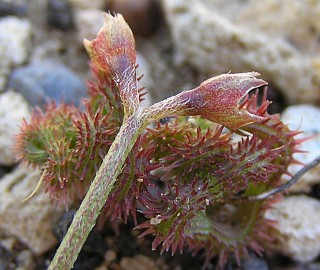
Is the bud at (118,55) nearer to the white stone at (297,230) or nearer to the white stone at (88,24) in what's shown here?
the white stone at (297,230)

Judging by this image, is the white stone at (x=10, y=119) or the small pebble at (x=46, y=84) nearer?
the white stone at (x=10, y=119)

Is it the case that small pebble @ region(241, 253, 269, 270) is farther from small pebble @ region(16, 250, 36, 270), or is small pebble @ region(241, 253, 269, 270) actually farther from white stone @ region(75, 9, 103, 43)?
white stone @ region(75, 9, 103, 43)

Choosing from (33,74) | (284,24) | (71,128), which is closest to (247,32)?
(284,24)

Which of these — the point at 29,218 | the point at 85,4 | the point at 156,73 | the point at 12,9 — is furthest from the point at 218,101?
the point at 12,9

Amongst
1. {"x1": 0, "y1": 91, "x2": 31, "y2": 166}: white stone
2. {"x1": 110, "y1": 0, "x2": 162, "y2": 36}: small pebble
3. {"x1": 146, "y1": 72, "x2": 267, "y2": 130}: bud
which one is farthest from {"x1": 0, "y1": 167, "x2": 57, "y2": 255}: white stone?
{"x1": 110, "y1": 0, "x2": 162, "y2": 36}: small pebble

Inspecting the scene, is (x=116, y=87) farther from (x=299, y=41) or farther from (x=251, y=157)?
(x=299, y=41)

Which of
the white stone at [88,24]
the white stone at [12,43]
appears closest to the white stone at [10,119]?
the white stone at [12,43]

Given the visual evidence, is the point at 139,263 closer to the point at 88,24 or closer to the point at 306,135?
the point at 306,135
